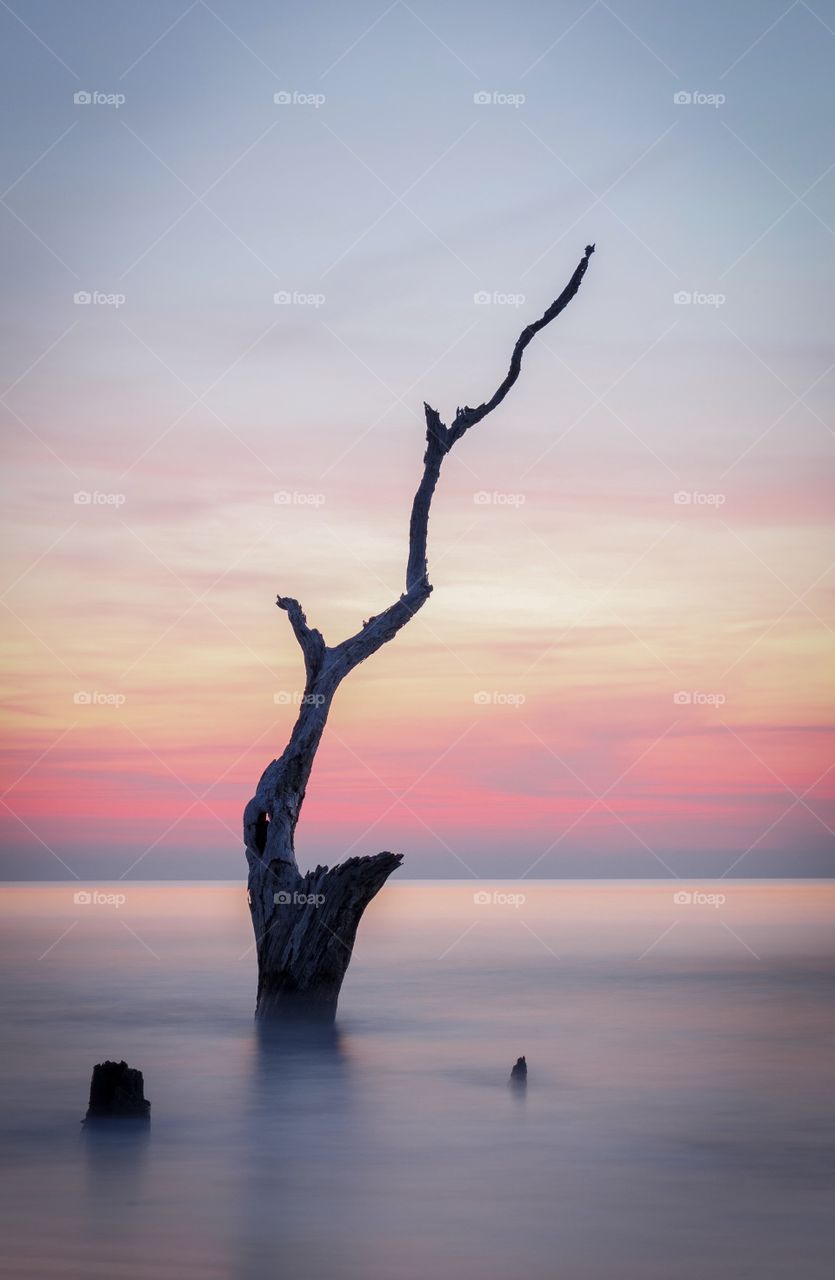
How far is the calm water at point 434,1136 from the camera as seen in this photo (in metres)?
10.0

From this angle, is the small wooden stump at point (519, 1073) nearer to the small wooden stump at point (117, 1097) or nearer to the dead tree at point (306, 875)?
the dead tree at point (306, 875)

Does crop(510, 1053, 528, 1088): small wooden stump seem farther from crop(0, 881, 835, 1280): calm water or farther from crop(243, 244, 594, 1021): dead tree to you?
crop(243, 244, 594, 1021): dead tree

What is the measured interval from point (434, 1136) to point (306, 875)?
5.96m

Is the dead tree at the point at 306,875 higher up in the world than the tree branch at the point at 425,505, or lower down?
lower down

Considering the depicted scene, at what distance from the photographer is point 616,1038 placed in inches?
864

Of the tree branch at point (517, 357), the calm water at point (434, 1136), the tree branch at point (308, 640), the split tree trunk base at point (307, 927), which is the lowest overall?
the calm water at point (434, 1136)

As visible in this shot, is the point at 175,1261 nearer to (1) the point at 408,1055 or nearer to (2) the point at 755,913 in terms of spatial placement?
(1) the point at 408,1055

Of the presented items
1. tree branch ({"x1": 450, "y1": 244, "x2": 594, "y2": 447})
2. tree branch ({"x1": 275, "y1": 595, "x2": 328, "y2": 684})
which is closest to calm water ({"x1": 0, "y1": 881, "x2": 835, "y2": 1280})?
tree branch ({"x1": 275, "y1": 595, "x2": 328, "y2": 684})

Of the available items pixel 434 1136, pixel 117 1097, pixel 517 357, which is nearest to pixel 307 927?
pixel 117 1097

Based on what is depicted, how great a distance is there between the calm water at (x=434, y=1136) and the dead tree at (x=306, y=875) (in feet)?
3.18

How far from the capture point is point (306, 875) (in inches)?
767

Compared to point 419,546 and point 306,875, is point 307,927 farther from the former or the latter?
point 419,546

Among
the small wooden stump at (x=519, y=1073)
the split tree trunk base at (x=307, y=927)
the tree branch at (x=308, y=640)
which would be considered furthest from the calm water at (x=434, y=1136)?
the tree branch at (x=308, y=640)

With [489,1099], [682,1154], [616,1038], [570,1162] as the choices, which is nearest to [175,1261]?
[570,1162]
